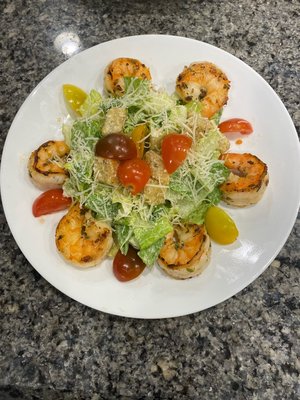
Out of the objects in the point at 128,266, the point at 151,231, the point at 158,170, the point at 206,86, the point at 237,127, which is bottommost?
the point at 128,266

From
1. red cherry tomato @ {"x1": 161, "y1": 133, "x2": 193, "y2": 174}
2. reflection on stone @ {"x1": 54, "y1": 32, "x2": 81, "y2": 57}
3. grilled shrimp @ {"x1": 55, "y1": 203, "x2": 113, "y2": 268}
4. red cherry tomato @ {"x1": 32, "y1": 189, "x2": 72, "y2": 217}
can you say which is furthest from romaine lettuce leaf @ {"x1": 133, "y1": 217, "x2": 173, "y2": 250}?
reflection on stone @ {"x1": 54, "y1": 32, "x2": 81, "y2": 57}

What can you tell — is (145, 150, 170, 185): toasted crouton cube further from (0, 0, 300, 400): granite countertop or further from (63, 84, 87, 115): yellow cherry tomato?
(0, 0, 300, 400): granite countertop

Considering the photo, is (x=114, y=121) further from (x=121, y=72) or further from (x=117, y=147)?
(x=121, y=72)

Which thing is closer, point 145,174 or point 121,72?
point 145,174

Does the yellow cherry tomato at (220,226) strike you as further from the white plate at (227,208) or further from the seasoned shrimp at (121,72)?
the seasoned shrimp at (121,72)

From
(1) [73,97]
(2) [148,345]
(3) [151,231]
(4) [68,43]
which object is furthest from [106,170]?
(4) [68,43]

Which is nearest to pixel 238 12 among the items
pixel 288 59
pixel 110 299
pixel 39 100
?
pixel 288 59
